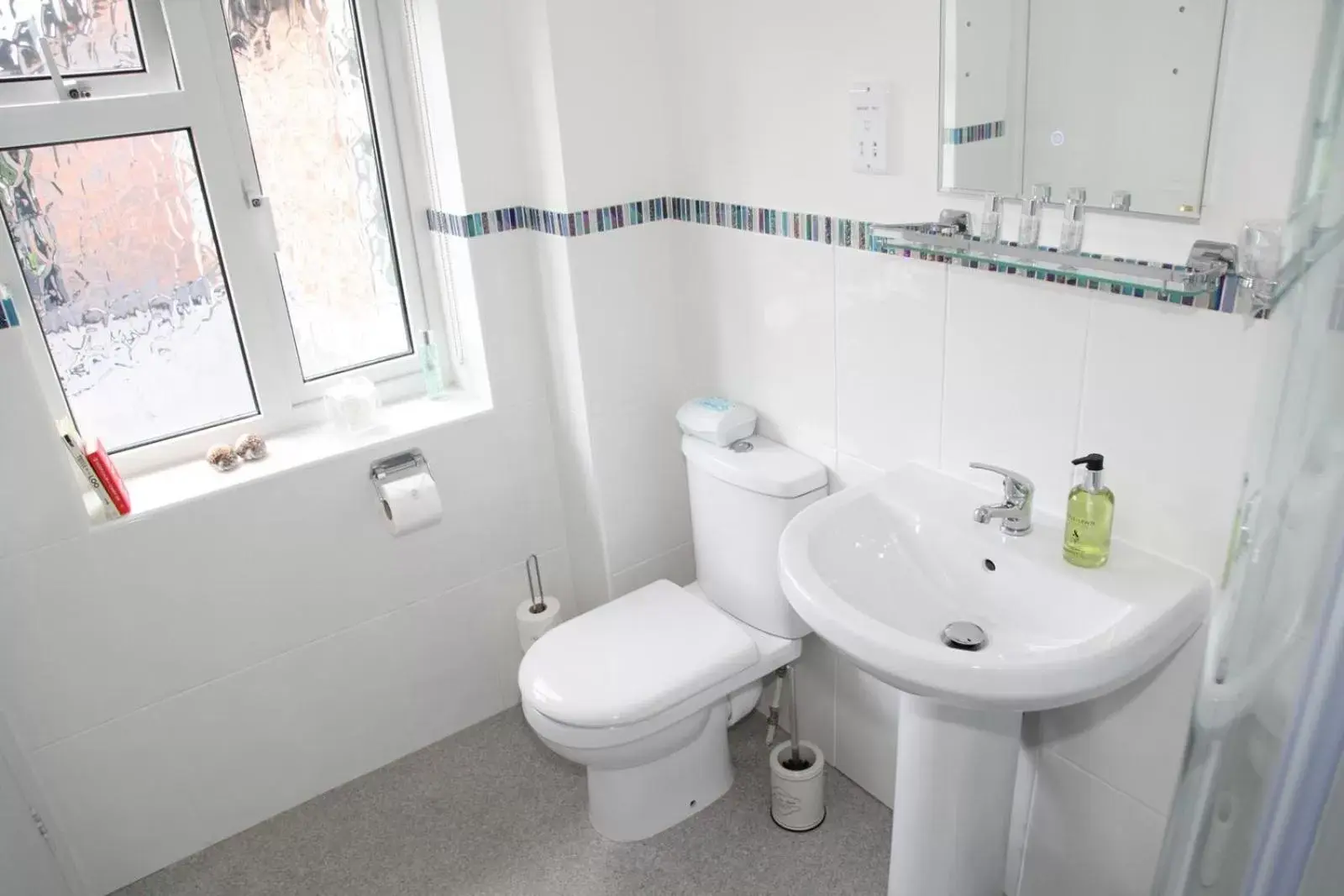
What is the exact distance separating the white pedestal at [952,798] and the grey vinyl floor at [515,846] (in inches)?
11.6

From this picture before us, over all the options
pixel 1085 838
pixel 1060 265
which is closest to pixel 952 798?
pixel 1085 838

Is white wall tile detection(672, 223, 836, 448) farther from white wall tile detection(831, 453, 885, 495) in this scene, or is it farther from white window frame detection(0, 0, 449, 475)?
white window frame detection(0, 0, 449, 475)

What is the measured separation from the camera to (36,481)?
1.71 metres

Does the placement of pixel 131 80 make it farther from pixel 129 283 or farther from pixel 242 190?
pixel 129 283

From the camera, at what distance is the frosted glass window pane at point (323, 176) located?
76.5 inches

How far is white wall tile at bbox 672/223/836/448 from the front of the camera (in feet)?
5.91

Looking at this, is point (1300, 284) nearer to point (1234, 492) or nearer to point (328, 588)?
point (1234, 492)

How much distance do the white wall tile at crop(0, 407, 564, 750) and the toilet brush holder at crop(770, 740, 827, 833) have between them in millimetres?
805

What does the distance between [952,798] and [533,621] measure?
40.8 inches

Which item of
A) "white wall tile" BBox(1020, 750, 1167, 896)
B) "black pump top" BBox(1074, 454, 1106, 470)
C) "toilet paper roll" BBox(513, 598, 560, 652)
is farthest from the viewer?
"toilet paper roll" BBox(513, 598, 560, 652)

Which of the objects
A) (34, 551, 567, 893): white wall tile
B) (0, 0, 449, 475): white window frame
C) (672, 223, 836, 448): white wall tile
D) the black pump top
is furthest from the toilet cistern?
(0, 0, 449, 475): white window frame

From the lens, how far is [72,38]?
1.73 meters

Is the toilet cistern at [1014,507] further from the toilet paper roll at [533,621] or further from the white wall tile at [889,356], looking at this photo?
the toilet paper roll at [533,621]

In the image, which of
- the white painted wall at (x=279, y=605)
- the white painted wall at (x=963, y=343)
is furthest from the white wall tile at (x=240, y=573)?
the white painted wall at (x=963, y=343)
